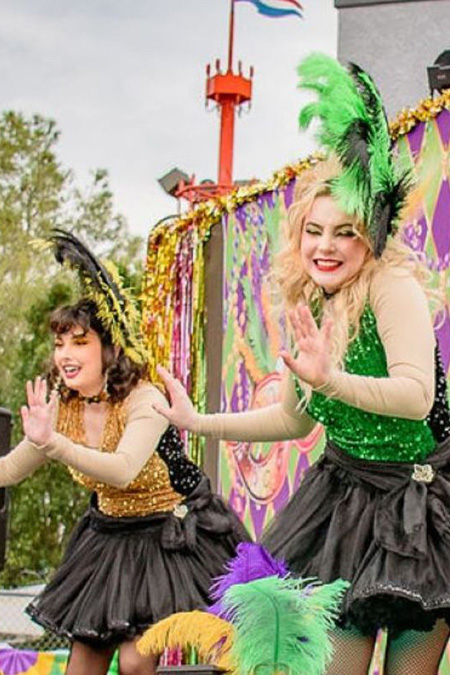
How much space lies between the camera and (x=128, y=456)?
3789 millimetres

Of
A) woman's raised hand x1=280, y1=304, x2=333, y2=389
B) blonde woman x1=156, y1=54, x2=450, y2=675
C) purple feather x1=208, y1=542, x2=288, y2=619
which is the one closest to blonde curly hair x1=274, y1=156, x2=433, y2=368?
blonde woman x1=156, y1=54, x2=450, y2=675

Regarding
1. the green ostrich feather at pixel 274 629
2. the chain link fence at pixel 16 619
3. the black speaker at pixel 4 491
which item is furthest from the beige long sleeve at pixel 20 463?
the chain link fence at pixel 16 619

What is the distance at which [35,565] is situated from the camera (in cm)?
1308

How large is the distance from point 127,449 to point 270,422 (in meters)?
0.70

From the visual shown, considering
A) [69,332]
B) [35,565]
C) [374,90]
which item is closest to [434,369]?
[374,90]

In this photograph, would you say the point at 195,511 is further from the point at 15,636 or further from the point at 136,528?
the point at 15,636

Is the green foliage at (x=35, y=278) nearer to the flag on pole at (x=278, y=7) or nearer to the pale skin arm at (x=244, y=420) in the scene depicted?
the flag on pole at (x=278, y=7)

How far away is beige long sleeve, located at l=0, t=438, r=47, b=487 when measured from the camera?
4047 mm

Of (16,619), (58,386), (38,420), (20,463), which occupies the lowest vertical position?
(16,619)

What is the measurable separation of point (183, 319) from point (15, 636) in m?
6.09

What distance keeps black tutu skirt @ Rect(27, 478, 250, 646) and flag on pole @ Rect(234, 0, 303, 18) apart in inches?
337

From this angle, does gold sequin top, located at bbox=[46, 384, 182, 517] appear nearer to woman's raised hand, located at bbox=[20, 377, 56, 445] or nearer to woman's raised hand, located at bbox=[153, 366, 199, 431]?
woman's raised hand, located at bbox=[20, 377, 56, 445]

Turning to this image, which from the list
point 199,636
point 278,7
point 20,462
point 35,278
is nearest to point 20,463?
point 20,462

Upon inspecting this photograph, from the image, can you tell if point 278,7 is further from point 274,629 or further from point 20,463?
point 274,629
